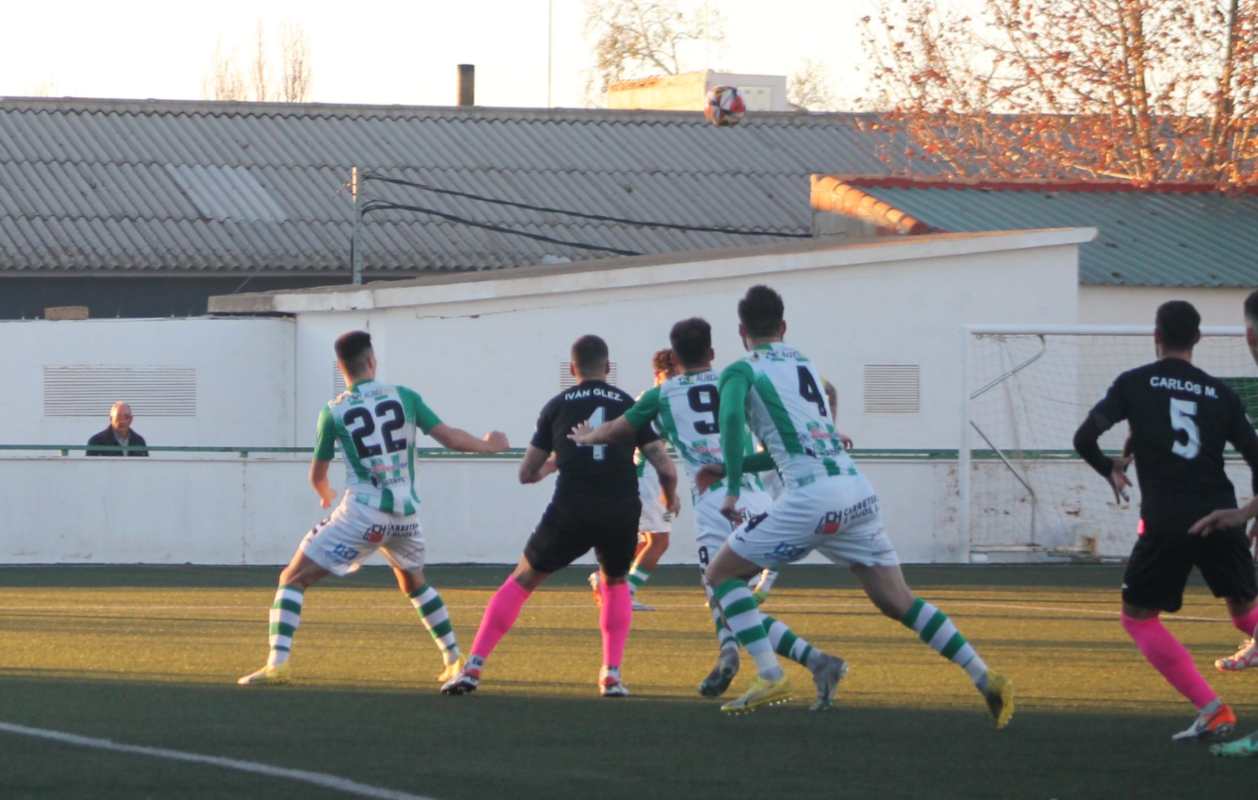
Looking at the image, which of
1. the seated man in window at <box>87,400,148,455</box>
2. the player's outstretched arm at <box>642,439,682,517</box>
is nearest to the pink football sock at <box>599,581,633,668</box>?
the player's outstretched arm at <box>642,439,682,517</box>

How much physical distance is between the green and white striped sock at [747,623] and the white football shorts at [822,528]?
22 cm

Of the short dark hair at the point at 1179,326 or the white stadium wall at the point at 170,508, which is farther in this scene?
the white stadium wall at the point at 170,508

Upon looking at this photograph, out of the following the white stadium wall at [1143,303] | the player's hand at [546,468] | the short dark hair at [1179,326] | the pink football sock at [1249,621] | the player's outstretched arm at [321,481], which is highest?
the white stadium wall at [1143,303]

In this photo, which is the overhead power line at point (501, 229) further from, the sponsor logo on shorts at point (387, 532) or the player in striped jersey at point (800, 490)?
the player in striped jersey at point (800, 490)

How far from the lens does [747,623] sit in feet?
31.3

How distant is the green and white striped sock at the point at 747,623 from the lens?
31.3 ft

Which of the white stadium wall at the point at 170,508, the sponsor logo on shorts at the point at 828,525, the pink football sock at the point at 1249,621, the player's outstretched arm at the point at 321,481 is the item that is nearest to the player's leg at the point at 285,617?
the player's outstretched arm at the point at 321,481

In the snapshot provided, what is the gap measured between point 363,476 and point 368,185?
99.7 ft

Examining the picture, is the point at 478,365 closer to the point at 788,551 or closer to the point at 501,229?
the point at 788,551

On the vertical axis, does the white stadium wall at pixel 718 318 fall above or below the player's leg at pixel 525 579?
above

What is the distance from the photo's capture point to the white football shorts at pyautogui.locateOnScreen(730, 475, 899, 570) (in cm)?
923

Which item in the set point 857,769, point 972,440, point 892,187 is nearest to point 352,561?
point 857,769

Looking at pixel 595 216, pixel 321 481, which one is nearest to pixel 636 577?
pixel 321 481

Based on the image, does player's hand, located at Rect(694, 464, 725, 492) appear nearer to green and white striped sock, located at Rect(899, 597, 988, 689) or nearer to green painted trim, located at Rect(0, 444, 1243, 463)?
green and white striped sock, located at Rect(899, 597, 988, 689)
